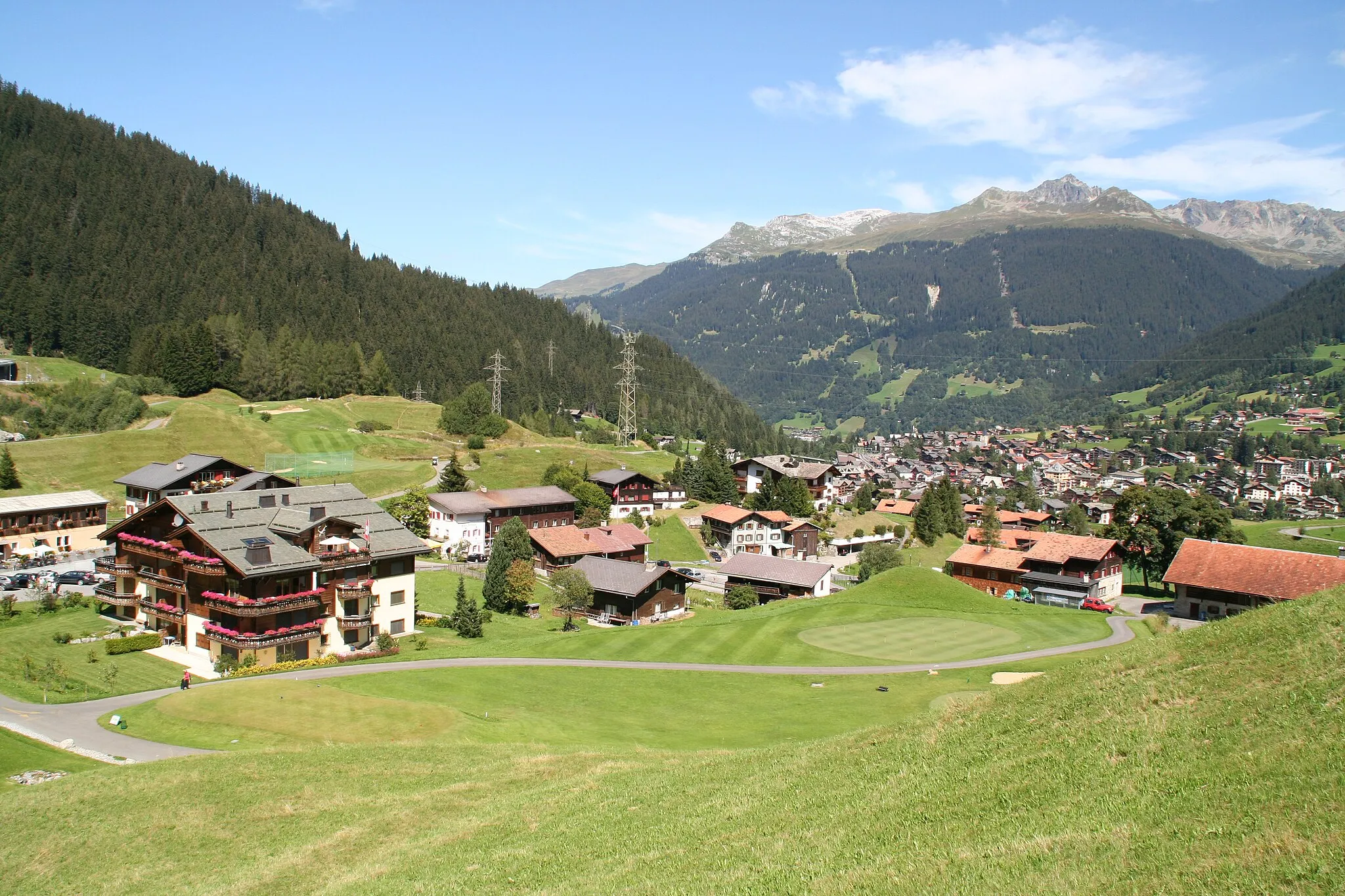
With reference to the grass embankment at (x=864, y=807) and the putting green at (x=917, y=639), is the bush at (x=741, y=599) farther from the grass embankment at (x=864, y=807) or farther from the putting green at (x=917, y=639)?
the grass embankment at (x=864, y=807)

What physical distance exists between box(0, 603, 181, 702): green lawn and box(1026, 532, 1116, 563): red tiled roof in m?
68.5

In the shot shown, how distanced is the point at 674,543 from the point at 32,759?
7137 cm

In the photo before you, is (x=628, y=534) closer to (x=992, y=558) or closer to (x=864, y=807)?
(x=992, y=558)

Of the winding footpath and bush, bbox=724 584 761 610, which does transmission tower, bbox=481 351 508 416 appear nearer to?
bush, bbox=724 584 761 610

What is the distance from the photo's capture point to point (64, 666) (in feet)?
140

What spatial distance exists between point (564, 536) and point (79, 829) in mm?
60182

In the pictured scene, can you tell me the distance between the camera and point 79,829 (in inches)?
854

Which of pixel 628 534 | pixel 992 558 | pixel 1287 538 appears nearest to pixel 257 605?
pixel 628 534

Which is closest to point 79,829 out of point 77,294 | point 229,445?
point 229,445

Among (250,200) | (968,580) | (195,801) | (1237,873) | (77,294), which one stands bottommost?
(968,580)

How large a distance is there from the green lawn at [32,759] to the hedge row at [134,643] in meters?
15.6

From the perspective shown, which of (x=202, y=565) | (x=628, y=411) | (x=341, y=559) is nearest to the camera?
(x=202, y=565)

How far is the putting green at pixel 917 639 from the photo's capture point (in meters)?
52.3

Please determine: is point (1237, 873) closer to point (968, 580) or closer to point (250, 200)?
point (968, 580)
